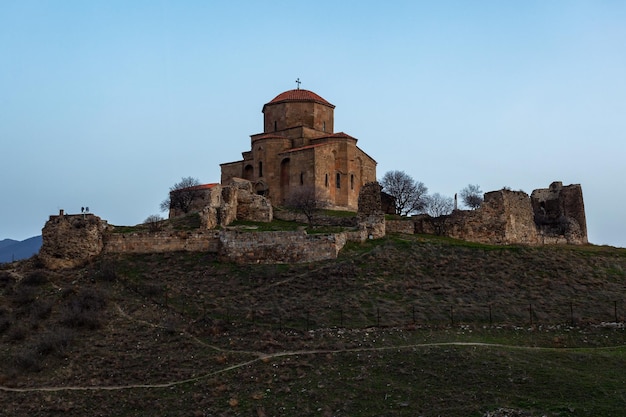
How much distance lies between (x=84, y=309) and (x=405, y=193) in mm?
23978

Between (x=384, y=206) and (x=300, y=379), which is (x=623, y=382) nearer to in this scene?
(x=300, y=379)

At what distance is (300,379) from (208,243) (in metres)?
10.8

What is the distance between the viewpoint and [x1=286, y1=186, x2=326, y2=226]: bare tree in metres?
36.3

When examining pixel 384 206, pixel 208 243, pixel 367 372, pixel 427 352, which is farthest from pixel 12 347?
pixel 384 206

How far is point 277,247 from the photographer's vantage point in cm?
2612

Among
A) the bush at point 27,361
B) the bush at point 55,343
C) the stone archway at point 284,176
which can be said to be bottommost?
the bush at point 27,361

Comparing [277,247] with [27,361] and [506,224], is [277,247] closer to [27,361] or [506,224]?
[27,361]

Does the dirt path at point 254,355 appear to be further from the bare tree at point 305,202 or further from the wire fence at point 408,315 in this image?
the bare tree at point 305,202

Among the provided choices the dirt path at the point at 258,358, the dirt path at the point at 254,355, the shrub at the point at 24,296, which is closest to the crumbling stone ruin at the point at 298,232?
the shrub at the point at 24,296

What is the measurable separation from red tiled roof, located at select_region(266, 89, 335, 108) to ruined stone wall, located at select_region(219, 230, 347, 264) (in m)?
21.2

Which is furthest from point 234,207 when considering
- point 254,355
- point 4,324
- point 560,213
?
point 560,213

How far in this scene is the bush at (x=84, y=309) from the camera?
21484mm

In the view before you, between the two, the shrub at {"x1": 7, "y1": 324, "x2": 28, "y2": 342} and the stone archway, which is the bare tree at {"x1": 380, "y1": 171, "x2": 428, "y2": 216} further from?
the shrub at {"x1": 7, "y1": 324, "x2": 28, "y2": 342}

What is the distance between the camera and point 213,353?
Answer: 63.7 ft
